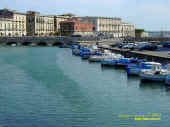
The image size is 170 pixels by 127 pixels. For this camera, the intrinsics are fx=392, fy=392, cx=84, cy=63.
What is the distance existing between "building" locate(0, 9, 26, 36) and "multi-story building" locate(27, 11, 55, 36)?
103 inches

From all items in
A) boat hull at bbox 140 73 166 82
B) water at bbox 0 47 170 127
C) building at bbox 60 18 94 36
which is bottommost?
water at bbox 0 47 170 127

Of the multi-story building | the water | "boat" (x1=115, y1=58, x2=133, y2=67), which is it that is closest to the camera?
the water

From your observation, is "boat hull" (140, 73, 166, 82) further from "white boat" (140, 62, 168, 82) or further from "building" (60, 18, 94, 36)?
"building" (60, 18, 94, 36)

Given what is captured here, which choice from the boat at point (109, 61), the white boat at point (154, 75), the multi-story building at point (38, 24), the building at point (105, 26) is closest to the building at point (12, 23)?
the multi-story building at point (38, 24)

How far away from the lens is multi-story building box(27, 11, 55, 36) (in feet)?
563

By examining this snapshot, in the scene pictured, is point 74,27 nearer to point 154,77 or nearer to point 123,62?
point 123,62

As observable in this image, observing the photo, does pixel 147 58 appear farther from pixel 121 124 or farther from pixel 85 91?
pixel 121 124

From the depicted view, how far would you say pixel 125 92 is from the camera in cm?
3959

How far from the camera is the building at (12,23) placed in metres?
159

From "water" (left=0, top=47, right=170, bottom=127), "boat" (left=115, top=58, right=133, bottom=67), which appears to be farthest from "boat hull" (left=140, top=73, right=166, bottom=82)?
"boat" (left=115, top=58, right=133, bottom=67)

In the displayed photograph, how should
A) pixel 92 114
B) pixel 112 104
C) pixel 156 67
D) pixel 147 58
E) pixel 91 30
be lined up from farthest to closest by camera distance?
pixel 91 30
pixel 147 58
pixel 156 67
pixel 112 104
pixel 92 114

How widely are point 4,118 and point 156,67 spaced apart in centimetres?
2233

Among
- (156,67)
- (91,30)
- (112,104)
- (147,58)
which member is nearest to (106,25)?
(91,30)

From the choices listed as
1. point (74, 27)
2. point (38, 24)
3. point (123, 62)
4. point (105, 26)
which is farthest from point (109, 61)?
point (105, 26)
